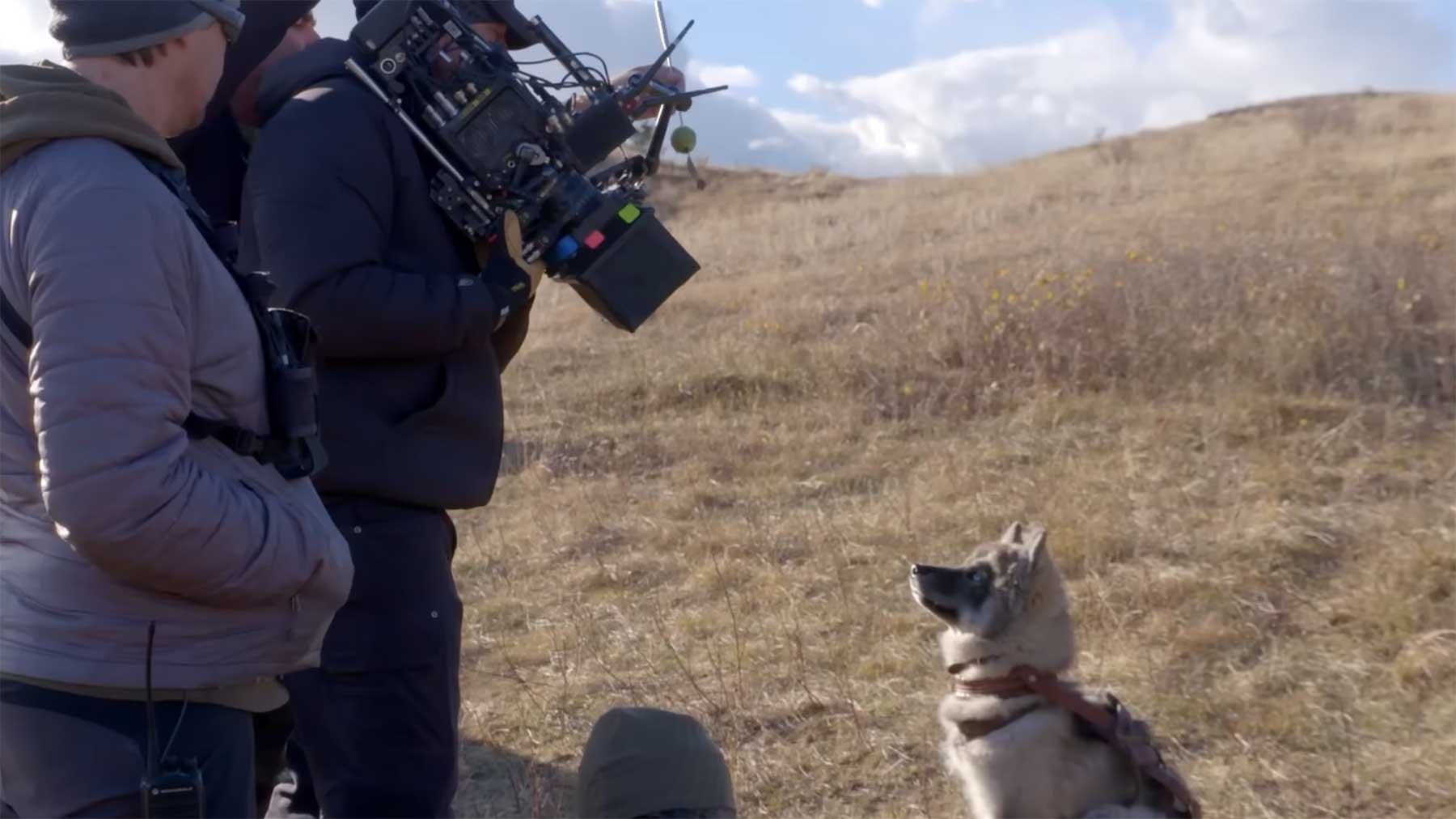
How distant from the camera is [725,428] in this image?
9172 mm

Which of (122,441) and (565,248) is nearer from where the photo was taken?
(122,441)

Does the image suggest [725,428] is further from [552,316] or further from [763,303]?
[552,316]

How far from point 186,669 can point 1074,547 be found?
469cm

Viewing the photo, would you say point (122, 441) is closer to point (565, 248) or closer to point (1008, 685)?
point (565, 248)

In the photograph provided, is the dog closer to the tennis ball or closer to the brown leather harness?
the brown leather harness

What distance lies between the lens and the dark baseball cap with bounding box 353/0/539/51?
3285 mm

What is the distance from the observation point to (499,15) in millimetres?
3340

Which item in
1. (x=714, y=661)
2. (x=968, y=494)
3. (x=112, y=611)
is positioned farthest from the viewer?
(x=968, y=494)

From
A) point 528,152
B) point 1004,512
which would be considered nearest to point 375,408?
point 528,152

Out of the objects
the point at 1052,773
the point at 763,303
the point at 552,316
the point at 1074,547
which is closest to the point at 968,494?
the point at 1074,547

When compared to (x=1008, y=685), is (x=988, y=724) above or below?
below

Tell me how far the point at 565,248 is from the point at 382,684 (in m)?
1.04

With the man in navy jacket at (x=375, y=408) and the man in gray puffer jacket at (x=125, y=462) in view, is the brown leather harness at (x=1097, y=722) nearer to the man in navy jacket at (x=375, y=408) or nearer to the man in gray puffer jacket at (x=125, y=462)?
the man in navy jacket at (x=375, y=408)

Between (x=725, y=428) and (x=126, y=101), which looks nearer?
(x=126, y=101)
